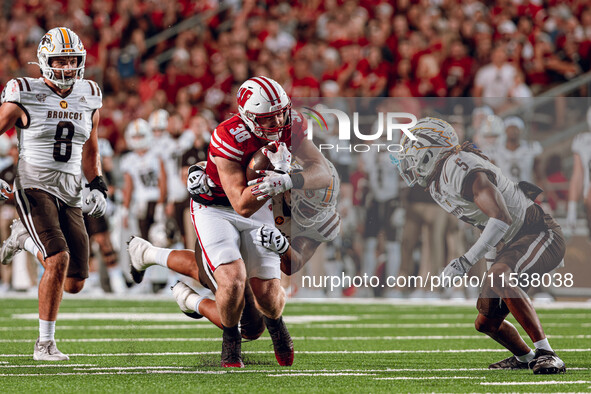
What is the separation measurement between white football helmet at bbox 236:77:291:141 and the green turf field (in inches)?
47.6

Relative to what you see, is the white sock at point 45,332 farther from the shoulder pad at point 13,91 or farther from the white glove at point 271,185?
the white glove at point 271,185

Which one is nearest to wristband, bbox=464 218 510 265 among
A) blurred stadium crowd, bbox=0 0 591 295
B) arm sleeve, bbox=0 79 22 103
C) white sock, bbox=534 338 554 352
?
white sock, bbox=534 338 554 352

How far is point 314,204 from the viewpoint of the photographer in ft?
18.7

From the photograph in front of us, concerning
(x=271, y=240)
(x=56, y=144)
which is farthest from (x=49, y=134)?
(x=271, y=240)

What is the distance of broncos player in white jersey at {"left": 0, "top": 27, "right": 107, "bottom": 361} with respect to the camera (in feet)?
19.6

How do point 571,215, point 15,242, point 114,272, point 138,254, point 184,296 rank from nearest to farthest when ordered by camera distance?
point 184,296, point 138,254, point 15,242, point 571,215, point 114,272

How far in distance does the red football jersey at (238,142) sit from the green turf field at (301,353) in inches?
41.0

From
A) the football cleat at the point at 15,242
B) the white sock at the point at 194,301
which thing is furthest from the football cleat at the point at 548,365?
the football cleat at the point at 15,242

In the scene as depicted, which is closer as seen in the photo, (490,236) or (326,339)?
(490,236)

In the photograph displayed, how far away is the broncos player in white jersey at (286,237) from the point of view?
567 centimetres

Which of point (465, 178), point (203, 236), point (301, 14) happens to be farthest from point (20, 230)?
point (301, 14)

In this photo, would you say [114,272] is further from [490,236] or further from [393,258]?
[490,236]

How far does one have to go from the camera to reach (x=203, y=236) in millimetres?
5500

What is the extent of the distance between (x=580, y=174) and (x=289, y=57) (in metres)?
6.79
